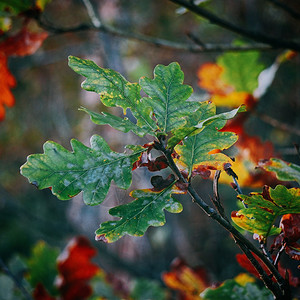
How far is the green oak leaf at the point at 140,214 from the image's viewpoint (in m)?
0.42

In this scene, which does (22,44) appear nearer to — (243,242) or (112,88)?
(112,88)

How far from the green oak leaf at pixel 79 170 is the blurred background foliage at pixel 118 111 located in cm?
190

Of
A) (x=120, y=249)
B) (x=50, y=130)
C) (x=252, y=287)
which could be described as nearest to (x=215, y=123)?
(x=252, y=287)

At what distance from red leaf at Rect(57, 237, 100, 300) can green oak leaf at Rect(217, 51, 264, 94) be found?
727mm

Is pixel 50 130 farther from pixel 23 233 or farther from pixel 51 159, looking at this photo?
pixel 51 159

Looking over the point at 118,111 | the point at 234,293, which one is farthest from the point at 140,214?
the point at 118,111

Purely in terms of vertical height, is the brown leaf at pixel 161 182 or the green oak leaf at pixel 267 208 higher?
the brown leaf at pixel 161 182

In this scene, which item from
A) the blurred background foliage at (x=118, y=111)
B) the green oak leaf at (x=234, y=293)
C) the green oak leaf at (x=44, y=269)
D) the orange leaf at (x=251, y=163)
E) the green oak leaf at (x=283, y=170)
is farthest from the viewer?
the blurred background foliage at (x=118, y=111)

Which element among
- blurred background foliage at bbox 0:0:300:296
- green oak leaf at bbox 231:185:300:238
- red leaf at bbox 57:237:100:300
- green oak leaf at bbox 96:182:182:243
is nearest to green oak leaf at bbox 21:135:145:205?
green oak leaf at bbox 96:182:182:243

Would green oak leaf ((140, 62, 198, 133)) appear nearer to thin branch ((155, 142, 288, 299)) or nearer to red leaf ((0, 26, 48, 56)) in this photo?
thin branch ((155, 142, 288, 299))

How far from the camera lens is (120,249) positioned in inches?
148

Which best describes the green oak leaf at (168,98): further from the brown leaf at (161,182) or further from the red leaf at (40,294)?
the red leaf at (40,294)

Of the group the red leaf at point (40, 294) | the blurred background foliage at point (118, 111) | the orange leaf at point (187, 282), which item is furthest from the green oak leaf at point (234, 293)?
the blurred background foliage at point (118, 111)

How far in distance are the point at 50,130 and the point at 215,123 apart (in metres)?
3.77
